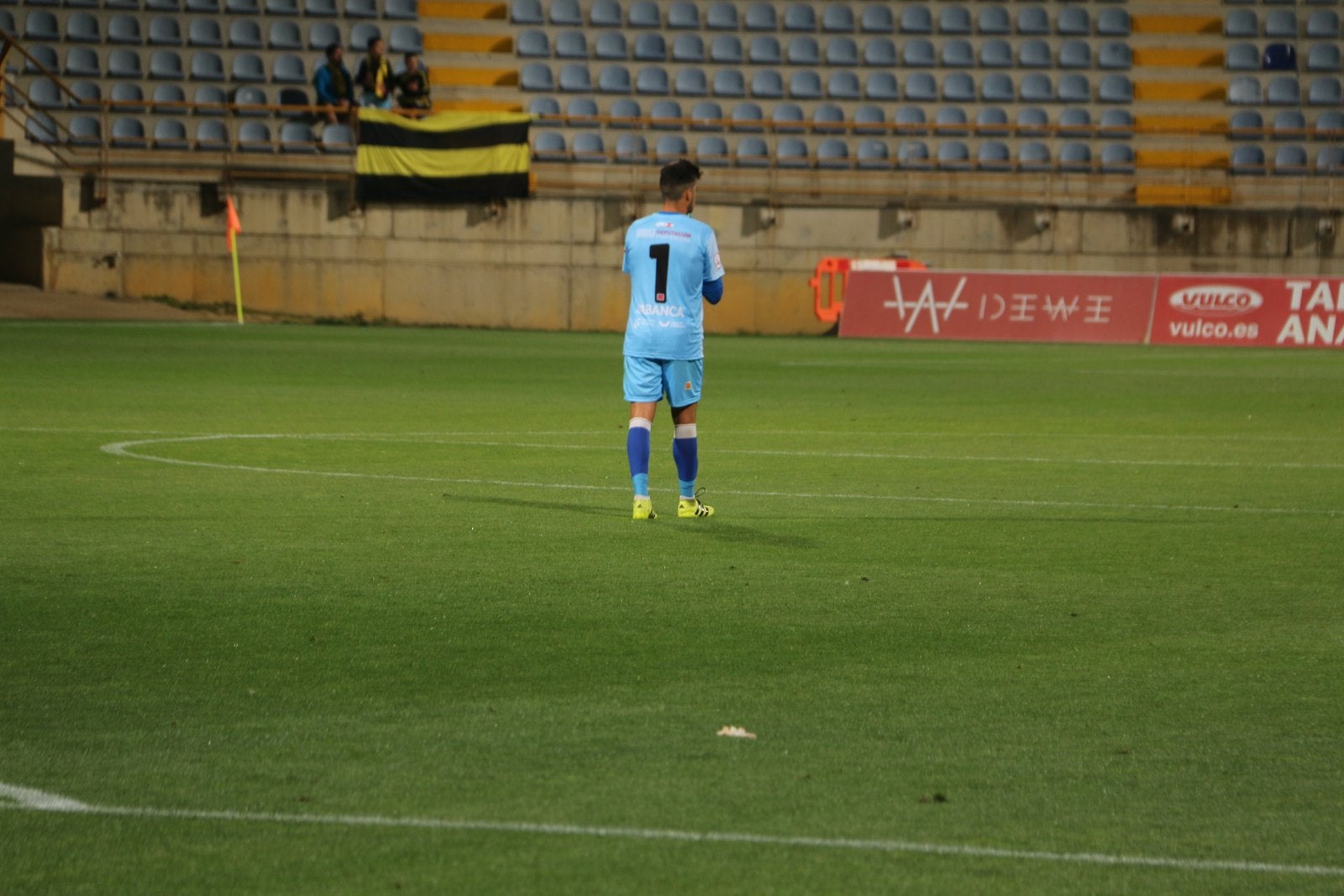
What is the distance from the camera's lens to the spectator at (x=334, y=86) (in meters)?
34.1

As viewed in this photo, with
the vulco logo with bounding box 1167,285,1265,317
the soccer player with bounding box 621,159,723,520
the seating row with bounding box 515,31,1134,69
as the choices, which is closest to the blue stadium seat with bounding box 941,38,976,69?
the seating row with bounding box 515,31,1134,69

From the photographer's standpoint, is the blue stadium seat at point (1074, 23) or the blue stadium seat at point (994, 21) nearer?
the blue stadium seat at point (1074, 23)

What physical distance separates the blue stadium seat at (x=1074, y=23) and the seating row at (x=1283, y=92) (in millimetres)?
3304

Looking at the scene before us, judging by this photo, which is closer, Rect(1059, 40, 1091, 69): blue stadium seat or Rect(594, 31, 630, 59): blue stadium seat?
Rect(594, 31, 630, 59): blue stadium seat

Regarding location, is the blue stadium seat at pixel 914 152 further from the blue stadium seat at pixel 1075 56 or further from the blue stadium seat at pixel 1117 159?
the blue stadium seat at pixel 1075 56

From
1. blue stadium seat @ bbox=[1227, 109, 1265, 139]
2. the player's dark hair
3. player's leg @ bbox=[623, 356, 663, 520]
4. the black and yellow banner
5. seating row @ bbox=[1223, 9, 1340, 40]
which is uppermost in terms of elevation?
seating row @ bbox=[1223, 9, 1340, 40]

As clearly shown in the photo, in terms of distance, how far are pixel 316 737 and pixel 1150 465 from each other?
8789mm

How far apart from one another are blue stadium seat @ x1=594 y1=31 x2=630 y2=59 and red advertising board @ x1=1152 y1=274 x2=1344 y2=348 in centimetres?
1279

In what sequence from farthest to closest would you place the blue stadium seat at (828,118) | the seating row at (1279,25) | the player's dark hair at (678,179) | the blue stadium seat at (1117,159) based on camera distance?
the seating row at (1279,25)
the blue stadium seat at (828,118)
the blue stadium seat at (1117,159)
the player's dark hair at (678,179)

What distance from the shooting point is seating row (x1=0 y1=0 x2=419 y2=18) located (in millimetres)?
37000

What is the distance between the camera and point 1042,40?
38844mm

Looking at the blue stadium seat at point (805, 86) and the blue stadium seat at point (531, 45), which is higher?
the blue stadium seat at point (531, 45)

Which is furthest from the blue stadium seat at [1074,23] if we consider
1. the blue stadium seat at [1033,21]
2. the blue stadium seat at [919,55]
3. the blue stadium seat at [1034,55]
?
the blue stadium seat at [919,55]

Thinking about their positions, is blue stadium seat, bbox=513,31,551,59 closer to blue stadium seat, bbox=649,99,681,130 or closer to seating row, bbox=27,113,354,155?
blue stadium seat, bbox=649,99,681,130
